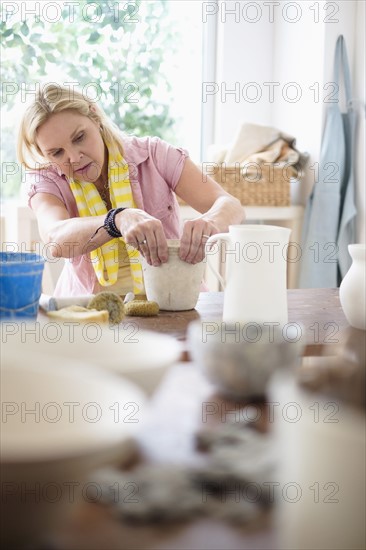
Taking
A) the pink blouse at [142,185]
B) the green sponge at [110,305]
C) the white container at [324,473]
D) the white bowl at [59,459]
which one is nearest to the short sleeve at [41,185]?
the pink blouse at [142,185]

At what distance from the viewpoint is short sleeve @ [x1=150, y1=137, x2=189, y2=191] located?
211 cm

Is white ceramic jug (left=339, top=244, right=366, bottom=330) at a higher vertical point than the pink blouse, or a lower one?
lower

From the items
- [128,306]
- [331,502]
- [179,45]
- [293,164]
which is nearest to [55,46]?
[179,45]

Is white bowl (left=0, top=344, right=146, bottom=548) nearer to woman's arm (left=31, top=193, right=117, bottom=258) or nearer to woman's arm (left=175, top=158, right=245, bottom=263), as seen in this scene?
woman's arm (left=175, top=158, right=245, bottom=263)

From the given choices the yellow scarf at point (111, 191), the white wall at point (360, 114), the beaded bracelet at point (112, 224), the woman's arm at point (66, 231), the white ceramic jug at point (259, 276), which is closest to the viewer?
the white ceramic jug at point (259, 276)

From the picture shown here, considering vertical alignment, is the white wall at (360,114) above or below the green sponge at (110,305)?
above

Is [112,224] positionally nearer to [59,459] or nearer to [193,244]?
[193,244]

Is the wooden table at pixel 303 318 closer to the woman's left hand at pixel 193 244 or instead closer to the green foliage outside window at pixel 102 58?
the woman's left hand at pixel 193 244

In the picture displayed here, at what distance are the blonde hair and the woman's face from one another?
0.02 meters

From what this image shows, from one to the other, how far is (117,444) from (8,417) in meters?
0.21

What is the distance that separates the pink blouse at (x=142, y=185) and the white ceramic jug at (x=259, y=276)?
0.82 m

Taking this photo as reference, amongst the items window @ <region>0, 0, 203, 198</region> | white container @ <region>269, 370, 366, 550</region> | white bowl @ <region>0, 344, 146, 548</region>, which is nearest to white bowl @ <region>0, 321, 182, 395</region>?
white bowl @ <region>0, 344, 146, 548</region>

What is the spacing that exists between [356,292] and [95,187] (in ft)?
3.14

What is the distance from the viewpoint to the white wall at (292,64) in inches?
121
